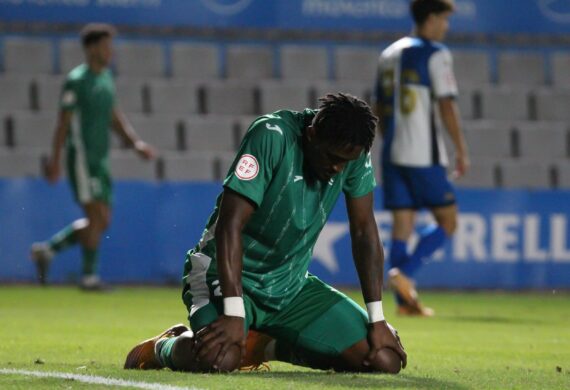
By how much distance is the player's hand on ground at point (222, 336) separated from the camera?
4.97m

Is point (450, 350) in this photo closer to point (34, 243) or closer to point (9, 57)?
point (34, 243)

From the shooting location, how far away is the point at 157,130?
1408cm

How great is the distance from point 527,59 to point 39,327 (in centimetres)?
877

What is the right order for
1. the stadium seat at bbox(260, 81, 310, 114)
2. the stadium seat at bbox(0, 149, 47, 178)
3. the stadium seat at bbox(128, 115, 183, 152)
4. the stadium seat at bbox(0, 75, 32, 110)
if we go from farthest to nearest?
1. the stadium seat at bbox(260, 81, 310, 114)
2. the stadium seat at bbox(128, 115, 183, 152)
3. the stadium seat at bbox(0, 75, 32, 110)
4. the stadium seat at bbox(0, 149, 47, 178)

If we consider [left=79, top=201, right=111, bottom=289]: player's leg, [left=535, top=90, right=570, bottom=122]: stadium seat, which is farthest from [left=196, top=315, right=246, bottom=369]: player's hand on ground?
[left=535, top=90, right=570, bottom=122]: stadium seat

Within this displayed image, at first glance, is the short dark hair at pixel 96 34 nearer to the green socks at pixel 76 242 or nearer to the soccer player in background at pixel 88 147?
the soccer player in background at pixel 88 147

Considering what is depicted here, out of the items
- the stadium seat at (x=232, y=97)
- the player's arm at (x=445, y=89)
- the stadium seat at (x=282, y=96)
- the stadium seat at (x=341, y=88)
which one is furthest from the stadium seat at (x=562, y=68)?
the player's arm at (x=445, y=89)

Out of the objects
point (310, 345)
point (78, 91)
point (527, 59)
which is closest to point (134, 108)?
point (78, 91)

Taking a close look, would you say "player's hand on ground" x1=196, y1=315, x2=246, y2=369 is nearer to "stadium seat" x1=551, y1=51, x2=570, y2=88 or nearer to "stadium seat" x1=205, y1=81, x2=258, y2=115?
"stadium seat" x1=205, y1=81, x2=258, y2=115

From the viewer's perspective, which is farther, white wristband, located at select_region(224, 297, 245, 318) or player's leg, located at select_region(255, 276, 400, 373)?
player's leg, located at select_region(255, 276, 400, 373)

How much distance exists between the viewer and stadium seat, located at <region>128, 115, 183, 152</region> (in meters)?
14.1

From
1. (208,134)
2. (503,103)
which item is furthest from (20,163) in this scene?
(503,103)

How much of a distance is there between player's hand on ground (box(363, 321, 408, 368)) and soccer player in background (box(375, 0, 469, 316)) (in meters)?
4.20

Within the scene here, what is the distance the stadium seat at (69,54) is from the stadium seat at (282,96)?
2009 mm
